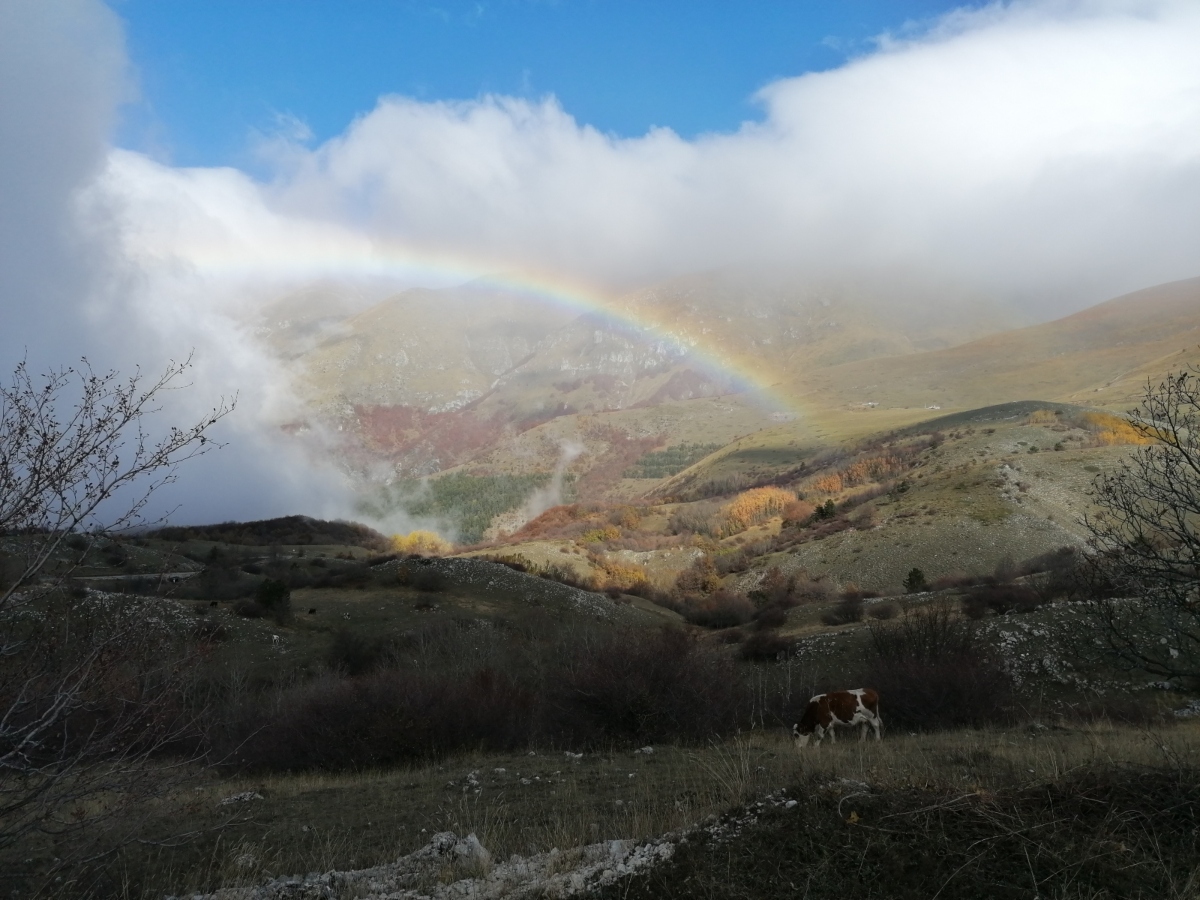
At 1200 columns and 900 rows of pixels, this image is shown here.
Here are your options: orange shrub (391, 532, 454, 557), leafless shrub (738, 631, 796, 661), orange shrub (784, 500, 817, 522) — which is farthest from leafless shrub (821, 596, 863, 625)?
orange shrub (391, 532, 454, 557)

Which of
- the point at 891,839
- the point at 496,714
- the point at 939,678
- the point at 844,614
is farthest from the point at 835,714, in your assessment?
the point at 844,614

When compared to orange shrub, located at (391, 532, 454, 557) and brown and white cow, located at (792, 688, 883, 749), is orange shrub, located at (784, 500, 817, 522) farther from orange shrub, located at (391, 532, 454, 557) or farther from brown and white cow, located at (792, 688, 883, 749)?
brown and white cow, located at (792, 688, 883, 749)

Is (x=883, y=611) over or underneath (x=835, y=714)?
underneath

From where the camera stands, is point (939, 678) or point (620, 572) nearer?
Answer: point (939, 678)

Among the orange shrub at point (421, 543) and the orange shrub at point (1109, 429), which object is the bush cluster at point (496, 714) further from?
the orange shrub at point (421, 543)

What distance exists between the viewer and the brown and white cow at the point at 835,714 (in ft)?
50.6

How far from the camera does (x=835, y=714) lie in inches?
619

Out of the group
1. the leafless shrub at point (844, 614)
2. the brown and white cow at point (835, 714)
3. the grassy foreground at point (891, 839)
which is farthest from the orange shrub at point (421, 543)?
the grassy foreground at point (891, 839)

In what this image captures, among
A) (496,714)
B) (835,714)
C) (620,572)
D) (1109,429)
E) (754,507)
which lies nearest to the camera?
(835,714)

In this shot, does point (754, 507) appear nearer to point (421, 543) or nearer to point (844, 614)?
point (844, 614)

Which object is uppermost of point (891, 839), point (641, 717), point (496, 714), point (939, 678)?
point (891, 839)

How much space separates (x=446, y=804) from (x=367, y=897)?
6.05 metres

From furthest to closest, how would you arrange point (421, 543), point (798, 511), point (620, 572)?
1. point (421, 543)
2. point (798, 511)
3. point (620, 572)

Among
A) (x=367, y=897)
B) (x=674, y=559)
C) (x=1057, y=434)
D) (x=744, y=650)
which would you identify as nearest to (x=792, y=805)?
(x=367, y=897)
